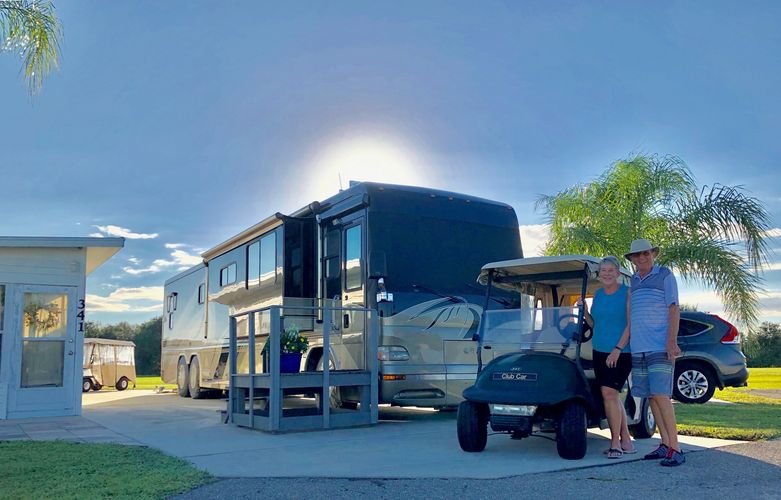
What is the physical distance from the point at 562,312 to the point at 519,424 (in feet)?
4.20

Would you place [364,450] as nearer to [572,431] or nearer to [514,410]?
[514,410]

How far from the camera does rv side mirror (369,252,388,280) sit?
9.27 metres

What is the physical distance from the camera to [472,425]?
6.79m

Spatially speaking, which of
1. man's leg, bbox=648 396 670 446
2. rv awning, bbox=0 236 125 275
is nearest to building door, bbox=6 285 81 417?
rv awning, bbox=0 236 125 275

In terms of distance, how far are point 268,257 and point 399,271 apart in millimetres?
2715

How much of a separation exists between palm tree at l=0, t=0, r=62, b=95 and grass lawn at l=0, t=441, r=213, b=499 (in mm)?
3869

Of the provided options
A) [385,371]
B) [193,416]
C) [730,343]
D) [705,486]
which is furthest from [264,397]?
[730,343]

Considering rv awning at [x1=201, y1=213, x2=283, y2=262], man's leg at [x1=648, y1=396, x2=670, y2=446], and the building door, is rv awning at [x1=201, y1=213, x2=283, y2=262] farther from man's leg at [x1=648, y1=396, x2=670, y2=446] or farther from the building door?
man's leg at [x1=648, y1=396, x2=670, y2=446]

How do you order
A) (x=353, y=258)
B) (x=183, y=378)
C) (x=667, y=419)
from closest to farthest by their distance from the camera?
(x=667, y=419), (x=353, y=258), (x=183, y=378)

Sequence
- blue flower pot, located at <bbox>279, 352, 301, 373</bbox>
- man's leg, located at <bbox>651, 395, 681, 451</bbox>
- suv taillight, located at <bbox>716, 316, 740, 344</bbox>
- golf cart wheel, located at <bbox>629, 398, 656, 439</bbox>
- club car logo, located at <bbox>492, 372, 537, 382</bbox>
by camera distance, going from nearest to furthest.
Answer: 1. man's leg, located at <bbox>651, 395, 681, 451</bbox>
2. club car logo, located at <bbox>492, 372, 537, 382</bbox>
3. golf cart wheel, located at <bbox>629, 398, 656, 439</bbox>
4. blue flower pot, located at <bbox>279, 352, 301, 373</bbox>
5. suv taillight, located at <bbox>716, 316, 740, 344</bbox>

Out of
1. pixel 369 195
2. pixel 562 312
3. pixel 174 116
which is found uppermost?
pixel 174 116

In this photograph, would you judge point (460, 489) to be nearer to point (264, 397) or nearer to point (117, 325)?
point (264, 397)

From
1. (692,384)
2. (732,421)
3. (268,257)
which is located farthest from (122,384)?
(732,421)

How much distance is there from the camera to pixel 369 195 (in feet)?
31.6
